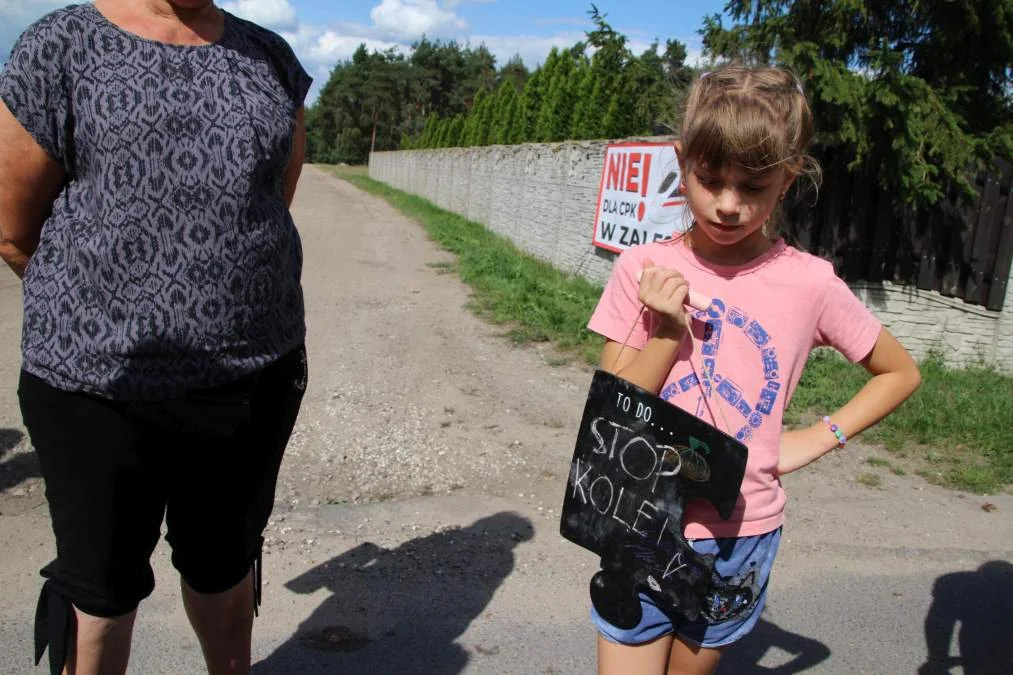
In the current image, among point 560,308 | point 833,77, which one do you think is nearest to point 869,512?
point 833,77

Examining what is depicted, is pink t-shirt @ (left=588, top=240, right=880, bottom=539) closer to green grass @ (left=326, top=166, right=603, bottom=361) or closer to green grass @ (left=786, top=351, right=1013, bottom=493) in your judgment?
green grass @ (left=786, top=351, right=1013, bottom=493)

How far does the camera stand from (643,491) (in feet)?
5.37

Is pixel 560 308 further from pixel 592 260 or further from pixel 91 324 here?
pixel 91 324

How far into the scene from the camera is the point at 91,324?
1676 millimetres

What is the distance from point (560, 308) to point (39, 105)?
23.4ft

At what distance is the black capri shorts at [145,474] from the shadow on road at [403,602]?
0.91 meters

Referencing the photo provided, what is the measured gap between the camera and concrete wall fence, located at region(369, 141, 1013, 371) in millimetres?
7113

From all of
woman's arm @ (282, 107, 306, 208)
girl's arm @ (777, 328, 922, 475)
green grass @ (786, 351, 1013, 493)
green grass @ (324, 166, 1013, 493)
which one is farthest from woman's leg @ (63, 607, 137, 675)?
green grass @ (786, 351, 1013, 493)

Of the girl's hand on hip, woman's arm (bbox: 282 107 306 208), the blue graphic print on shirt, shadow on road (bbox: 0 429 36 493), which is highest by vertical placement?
woman's arm (bbox: 282 107 306 208)

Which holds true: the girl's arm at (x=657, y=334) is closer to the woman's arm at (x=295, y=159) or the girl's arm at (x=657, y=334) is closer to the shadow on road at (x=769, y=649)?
the woman's arm at (x=295, y=159)

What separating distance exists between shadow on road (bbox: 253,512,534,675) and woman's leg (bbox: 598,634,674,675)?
1.14 m

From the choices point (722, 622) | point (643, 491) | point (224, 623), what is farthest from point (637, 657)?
point (224, 623)

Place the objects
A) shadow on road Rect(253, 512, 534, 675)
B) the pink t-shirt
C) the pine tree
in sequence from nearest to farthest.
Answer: the pink t-shirt, shadow on road Rect(253, 512, 534, 675), the pine tree

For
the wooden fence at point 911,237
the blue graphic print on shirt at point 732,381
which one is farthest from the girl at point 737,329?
the wooden fence at point 911,237
